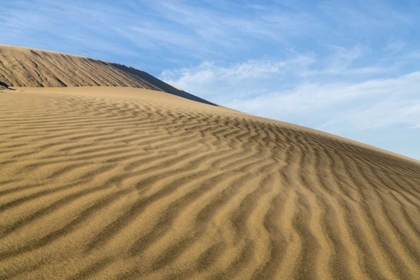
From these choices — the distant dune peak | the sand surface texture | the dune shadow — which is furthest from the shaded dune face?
the dune shadow

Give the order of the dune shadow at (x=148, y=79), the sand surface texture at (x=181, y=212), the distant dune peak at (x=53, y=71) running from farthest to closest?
the dune shadow at (x=148, y=79)
the distant dune peak at (x=53, y=71)
the sand surface texture at (x=181, y=212)

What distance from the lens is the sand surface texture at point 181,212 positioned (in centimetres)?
239

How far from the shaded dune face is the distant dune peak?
18.0 metres

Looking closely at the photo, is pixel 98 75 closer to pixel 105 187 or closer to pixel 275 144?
pixel 275 144

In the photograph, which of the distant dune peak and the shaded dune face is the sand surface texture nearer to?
the shaded dune face

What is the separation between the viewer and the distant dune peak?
2292 centimetres

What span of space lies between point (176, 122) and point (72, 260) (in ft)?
17.4

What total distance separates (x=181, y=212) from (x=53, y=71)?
84.5 feet

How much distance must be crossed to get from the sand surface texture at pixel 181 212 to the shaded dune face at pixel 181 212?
0.04ft

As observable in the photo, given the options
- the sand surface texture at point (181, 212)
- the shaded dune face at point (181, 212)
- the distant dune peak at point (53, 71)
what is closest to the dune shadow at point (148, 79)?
the distant dune peak at point (53, 71)

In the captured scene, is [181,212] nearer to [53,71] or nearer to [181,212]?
[181,212]

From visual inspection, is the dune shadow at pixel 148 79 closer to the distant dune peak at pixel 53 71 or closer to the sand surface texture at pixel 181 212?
the distant dune peak at pixel 53 71

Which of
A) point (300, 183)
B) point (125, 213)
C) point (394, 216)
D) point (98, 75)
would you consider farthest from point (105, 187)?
point (98, 75)

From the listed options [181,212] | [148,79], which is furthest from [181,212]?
[148,79]
